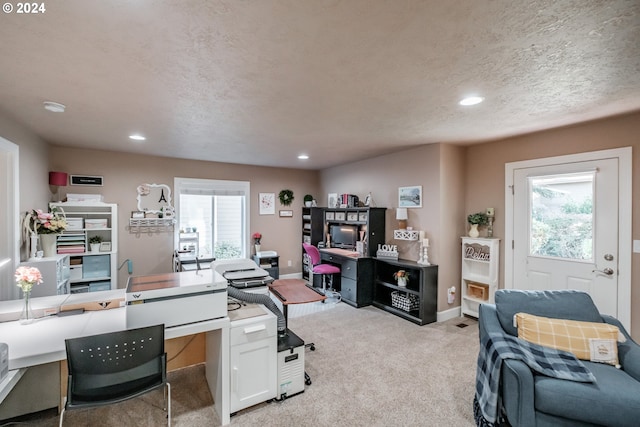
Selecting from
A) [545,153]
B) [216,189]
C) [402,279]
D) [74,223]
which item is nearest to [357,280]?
[402,279]

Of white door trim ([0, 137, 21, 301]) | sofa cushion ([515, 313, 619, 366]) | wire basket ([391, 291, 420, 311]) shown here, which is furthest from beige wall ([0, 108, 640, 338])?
sofa cushion ([515, 313, 619, 366])

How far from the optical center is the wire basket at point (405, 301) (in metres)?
4.05

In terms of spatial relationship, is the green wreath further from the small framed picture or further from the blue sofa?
the blue sofa

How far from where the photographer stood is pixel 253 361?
2160mm

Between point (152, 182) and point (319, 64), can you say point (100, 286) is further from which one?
point (319, 64)

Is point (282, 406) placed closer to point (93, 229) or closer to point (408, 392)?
point (408, 392)

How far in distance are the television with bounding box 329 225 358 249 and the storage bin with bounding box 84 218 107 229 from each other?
372 centimetres

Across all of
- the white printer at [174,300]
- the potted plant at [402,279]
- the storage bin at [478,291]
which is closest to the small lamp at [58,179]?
the white printer at [174,300]

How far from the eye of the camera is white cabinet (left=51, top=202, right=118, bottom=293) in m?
4.02

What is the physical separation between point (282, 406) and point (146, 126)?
308 centimetres

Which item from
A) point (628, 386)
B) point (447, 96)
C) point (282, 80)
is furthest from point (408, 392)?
point (282, 80)

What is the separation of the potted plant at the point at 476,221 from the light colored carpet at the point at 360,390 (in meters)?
1.29

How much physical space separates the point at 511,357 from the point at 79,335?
2709mm

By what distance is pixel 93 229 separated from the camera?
4164 millimetres
